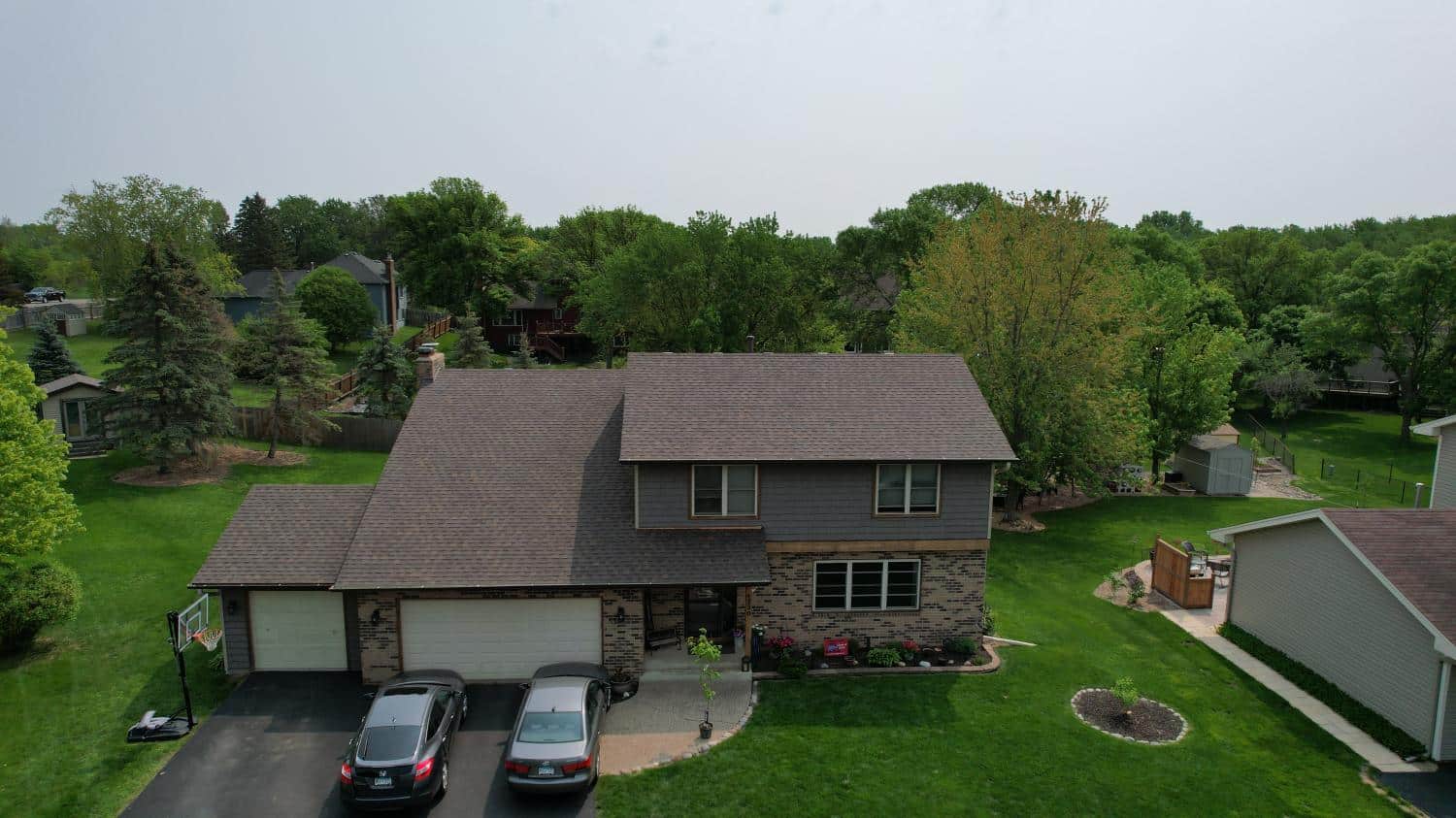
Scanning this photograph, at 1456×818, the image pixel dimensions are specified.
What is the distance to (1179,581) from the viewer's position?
24797 millimetres

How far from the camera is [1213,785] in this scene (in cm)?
1589

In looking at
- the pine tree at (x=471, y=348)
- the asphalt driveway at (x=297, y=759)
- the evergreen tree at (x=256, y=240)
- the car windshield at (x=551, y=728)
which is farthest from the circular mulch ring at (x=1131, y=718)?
the evergreen tree at (x=256, y=240)

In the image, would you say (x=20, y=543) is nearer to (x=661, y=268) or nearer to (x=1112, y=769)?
(x=1112, y=769)

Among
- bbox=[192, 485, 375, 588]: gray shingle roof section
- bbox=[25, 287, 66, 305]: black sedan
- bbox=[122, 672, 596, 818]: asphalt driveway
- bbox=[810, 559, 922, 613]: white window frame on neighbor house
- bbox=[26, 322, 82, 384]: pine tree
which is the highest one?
bbox=[25, 287, 66, 305]: black sedan

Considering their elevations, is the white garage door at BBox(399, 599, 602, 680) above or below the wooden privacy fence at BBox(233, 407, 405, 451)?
below

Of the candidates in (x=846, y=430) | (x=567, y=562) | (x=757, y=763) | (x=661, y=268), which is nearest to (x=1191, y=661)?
(x=846, y=430)

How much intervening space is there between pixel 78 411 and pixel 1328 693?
43269mm

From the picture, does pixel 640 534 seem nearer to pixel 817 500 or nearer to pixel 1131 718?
pixel 817 500

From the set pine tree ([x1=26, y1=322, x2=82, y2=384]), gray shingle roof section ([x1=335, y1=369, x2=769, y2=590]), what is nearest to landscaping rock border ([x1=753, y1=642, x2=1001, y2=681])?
gray shingle roof section ([x1=335, y1=369, x2=769, y2=590])

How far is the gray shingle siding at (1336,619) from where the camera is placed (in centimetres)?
1739

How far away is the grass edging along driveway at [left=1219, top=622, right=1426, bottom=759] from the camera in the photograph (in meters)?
17.3

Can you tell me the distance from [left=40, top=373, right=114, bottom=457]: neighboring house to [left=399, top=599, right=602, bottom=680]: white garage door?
2390 centimetres

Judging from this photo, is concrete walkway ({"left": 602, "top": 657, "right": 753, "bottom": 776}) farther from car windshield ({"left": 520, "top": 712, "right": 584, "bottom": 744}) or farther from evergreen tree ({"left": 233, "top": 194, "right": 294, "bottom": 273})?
evergreen tree ({"left": 233, "top": 194, "right": 294, "bottom": 273})

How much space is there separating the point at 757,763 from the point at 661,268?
31.4m
